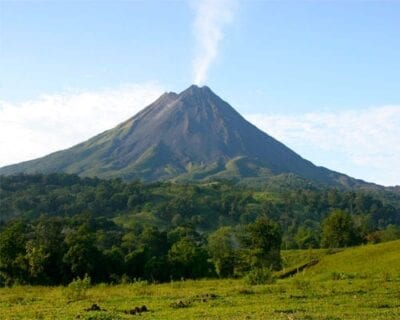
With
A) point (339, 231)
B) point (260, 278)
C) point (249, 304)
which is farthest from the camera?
point (339, 231)

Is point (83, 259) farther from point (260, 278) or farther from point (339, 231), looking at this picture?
point (339, 231)

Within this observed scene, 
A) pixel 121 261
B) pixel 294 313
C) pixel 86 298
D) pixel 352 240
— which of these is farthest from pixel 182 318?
pixel 352 240

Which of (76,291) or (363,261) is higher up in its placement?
(363,261)

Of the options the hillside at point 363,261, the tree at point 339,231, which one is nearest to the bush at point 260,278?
the hillside at point 363,261

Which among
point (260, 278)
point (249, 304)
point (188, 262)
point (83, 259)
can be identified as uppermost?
point (83, 259)

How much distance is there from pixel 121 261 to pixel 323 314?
62.0 metres

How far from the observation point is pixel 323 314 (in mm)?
21922

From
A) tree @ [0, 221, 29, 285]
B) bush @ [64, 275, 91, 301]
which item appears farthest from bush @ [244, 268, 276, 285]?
tree @ [0, 221, 29, 285]

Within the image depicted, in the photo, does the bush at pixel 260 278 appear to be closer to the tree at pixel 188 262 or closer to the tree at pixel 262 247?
the tree at pixel 188 262

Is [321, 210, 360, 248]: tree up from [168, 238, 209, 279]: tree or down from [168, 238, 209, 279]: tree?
up

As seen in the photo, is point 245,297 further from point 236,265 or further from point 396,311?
point 236,265

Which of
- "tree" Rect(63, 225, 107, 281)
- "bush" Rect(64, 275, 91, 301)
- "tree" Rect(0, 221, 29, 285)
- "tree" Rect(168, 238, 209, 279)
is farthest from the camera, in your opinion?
"tree" Rect(168, 238, 209, 279)

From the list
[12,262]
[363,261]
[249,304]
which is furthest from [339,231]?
[249,304]

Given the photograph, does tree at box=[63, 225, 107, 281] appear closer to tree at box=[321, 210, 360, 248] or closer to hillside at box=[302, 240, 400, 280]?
hillside at box=[302, 240, 400, 280]
